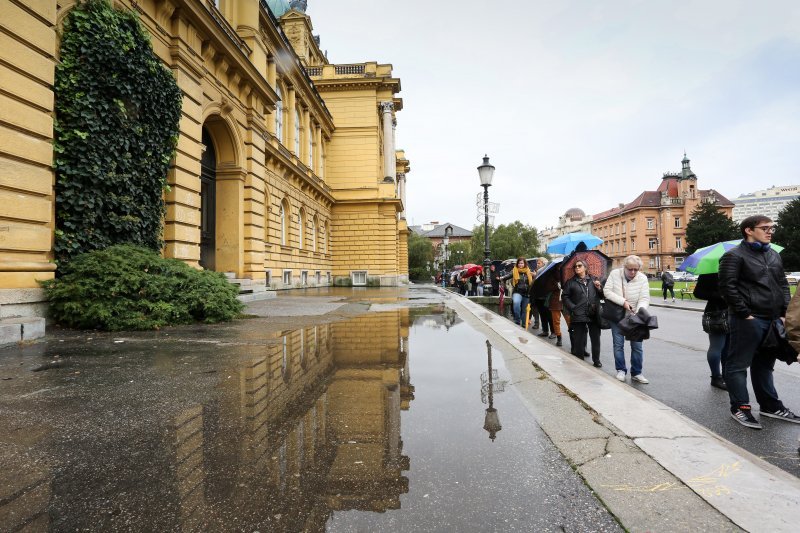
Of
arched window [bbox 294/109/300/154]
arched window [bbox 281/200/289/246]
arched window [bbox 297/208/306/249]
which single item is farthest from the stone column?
arched window [bbox 281/200/289/246]

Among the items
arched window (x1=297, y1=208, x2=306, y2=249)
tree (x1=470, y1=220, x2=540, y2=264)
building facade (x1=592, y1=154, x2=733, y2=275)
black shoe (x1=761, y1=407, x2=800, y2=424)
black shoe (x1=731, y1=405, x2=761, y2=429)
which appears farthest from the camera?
building facade (x1=592, y1=154, x2=733, y2=275)

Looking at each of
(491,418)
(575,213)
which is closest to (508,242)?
(491,418)

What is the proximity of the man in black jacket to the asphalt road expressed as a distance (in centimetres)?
19

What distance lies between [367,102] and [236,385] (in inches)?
1352

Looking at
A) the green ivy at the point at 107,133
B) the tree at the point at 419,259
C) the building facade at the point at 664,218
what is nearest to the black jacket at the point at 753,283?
the green ivy at the point at 107,133

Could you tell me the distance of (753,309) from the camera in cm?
395

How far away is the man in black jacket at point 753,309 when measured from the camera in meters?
3.92

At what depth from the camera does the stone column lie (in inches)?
1421

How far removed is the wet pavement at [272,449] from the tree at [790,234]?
62.0 metres

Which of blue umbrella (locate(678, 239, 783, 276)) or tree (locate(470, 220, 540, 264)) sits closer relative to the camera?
blue umbrella (locate(678, 239, 783, 276))

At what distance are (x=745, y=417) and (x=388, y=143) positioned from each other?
3583cm

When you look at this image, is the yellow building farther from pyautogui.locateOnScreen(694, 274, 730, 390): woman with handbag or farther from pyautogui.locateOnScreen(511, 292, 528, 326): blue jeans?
pyautogui.locateOnScreen(694, 274, 730, 390): woman with handbag

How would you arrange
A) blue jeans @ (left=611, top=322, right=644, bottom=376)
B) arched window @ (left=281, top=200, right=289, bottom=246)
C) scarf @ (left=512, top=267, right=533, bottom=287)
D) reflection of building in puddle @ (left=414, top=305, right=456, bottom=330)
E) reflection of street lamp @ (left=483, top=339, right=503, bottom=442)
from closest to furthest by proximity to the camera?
reflection of street lamp @ (left=483, top=339, right=503, bottom=442) → blue jeans @ (left=611, top=322, right=644, bottom=376) → reflection of building in puddle @ (left=414, top=305, right=456, bottom=330) → scarf @ (left=512, top=267, right=533, bottom=287) → arched window @ (left=281, top=200, right=289, bottom=246)

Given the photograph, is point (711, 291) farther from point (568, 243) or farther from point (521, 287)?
point (521, 287)
